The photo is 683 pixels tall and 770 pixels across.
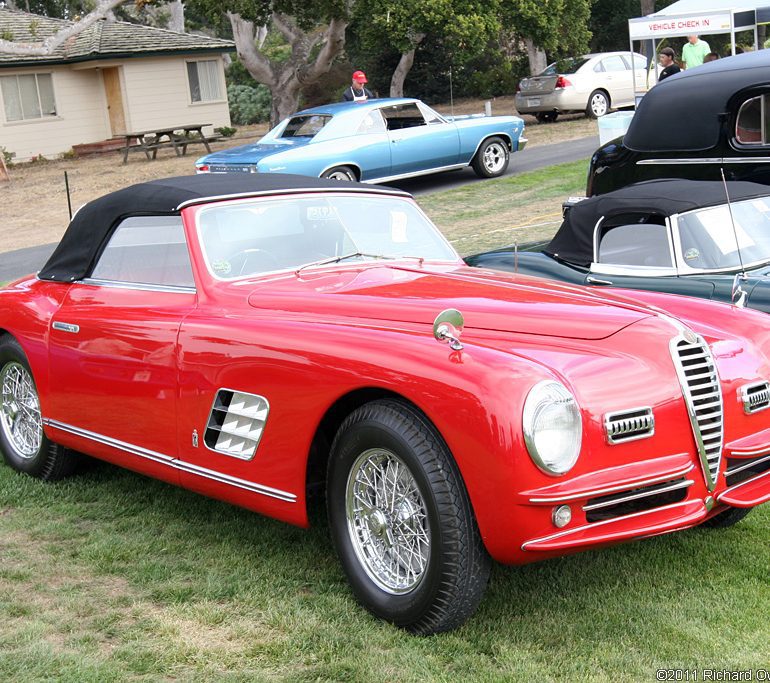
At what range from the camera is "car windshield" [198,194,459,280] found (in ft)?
16.3

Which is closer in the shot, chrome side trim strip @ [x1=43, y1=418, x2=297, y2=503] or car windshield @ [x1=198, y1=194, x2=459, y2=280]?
chrome side trim strip @ [x1=43, y1=418, x2=297, y2=503]

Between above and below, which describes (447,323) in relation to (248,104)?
below

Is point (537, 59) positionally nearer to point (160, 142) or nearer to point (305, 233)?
point (160, 142)

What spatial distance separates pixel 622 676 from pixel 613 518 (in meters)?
0.51

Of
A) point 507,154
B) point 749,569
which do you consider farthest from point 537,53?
point 749,569

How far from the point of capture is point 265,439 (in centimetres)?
430

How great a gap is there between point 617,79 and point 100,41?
15289mm

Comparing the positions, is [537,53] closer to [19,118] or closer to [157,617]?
[19,118]

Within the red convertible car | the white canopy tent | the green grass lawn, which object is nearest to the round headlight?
the red convertible car

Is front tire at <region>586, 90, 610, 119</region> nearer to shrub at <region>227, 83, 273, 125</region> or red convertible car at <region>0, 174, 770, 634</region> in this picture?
shrub at <region>227, 83, 273, 125</region>

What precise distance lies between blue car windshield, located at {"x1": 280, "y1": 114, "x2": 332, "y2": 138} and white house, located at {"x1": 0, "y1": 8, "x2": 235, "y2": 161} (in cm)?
1601

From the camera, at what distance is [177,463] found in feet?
15.6

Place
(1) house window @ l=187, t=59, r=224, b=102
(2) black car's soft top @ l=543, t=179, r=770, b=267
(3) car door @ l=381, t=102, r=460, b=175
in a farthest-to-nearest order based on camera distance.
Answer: (1) house window @ l=187, t=59, r=224, b=102 < (3) car door @ l=381, t=102, r=460, b=175 < (2) black car's soft top @ l=543, t=179, r=770, b=267

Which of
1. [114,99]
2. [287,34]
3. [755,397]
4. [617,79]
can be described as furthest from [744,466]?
[114,99]
